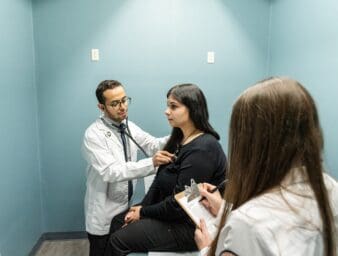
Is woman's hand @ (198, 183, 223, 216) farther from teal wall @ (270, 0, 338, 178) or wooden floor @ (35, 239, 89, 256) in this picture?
wooden floor @ (35, 239, 89, 256)

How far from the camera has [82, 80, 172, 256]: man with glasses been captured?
1793 mm

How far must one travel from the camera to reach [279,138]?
0.71 meters

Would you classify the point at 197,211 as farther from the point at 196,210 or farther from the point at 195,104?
the point at 195,104

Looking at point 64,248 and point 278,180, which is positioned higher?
point 278,180

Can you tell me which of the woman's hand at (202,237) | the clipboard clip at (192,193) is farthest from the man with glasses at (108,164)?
the woman's hand at (202,237)

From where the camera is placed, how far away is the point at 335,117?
1.79 metres

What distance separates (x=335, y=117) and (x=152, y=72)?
4.53ft

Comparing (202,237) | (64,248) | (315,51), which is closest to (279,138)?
(202,237)

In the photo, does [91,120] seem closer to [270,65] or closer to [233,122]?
[270,65]

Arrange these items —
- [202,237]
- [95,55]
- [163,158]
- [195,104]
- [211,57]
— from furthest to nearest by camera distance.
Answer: [211,57], [95,55], [163,158], [195,104], [202,237]

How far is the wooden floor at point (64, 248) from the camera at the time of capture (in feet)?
7.88

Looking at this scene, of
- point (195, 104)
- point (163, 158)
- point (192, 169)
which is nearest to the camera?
point (192, 169)

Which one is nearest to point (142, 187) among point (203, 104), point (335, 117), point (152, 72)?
point (152, 72)

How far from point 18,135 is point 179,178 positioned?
4.04 ft
